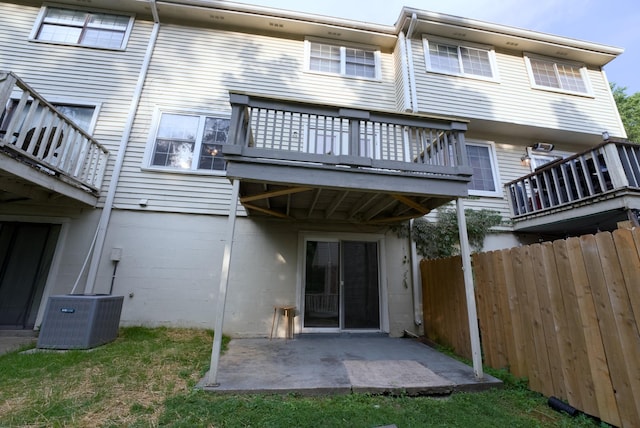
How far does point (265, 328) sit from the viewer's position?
5672 mm

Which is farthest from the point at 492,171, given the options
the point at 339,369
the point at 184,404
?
the point at 184,404

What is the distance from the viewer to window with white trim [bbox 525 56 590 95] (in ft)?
26.0

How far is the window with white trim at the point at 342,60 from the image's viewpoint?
7652 mm

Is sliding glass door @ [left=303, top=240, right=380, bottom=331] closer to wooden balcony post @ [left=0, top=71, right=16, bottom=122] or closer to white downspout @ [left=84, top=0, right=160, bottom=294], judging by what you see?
white downspout @ [left=84, top=0, right=160, bottom=294]

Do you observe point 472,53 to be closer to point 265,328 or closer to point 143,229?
point 265,328

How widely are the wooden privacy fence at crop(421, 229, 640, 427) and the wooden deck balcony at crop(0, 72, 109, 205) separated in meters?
7.07

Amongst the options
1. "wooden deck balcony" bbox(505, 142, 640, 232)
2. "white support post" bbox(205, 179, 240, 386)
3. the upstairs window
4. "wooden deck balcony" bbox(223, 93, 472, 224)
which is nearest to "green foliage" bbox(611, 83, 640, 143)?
"wooden deck balcony" bbox(505, 142, 640, 232)

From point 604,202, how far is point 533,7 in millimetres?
Result: 8438

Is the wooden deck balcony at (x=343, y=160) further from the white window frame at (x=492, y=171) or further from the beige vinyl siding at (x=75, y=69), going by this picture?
the beige vinyl siding at (x=75, y=69)

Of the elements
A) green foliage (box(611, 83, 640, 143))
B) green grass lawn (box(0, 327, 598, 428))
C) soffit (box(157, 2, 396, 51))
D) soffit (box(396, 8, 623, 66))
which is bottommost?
green grass lawn (box(0, 327, 598, 428))

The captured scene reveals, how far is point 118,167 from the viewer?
6043 mm

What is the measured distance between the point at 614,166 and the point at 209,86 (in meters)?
8.63

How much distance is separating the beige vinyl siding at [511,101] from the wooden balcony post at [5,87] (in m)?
7.60

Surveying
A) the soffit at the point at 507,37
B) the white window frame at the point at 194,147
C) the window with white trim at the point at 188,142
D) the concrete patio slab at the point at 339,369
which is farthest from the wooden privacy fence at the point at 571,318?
the soffit at the point at 507,37
